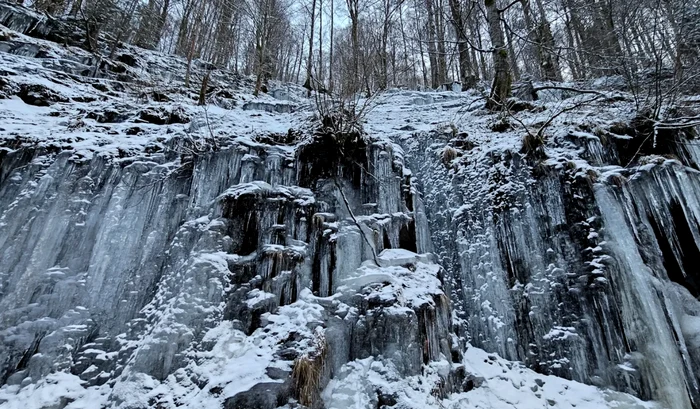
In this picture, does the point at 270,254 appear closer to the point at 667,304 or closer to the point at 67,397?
the point at 67,397

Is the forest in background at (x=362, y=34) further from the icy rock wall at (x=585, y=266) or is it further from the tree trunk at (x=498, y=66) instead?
the icy rock wall at (x=585, y=266)

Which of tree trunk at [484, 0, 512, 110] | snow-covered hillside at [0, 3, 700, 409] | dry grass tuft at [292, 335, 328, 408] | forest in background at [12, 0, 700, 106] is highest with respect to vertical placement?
forest in background at [12, 0, 700, 106]

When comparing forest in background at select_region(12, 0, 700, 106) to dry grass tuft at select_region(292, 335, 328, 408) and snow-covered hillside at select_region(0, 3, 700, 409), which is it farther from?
dry grass tuft at select_region(292, 335, 328, 408)

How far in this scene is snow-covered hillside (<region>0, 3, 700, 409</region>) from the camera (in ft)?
12.4

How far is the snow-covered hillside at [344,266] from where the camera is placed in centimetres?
379

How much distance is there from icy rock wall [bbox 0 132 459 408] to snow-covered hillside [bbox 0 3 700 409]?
0.08ft

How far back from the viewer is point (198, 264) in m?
4.55

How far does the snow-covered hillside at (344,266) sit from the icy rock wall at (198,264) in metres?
0.02

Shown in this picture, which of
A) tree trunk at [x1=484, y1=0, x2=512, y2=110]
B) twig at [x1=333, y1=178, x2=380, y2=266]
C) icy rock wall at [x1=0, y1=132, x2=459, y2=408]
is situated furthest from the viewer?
tree trunk at [x1=484, y1=0, x2=512, y2=110]

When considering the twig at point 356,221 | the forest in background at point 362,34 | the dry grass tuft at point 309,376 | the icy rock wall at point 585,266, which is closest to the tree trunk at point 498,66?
the forest in background at point 362,34

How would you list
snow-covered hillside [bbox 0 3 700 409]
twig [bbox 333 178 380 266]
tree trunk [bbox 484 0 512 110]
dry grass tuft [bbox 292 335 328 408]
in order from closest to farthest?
dry grass tuft [bbox 292 335 328 408], snow-covered hillside [bbox 0 3 700 409], twig [bbox 333 178 380 266], tree trunk [bbox 484 0 512 110]

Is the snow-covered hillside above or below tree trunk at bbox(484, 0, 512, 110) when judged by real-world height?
below

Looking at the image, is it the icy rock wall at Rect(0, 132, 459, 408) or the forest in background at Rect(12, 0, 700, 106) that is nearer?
the icy rock wall at Rect(0, 132, 459, 408)

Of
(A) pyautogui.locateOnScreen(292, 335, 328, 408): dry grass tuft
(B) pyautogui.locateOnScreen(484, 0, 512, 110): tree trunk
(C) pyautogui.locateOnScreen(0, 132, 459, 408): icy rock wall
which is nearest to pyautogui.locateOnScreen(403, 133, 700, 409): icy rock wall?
(C) pyautogui.locateOnScreen(0, 132, 459, 408): icy rock wall
